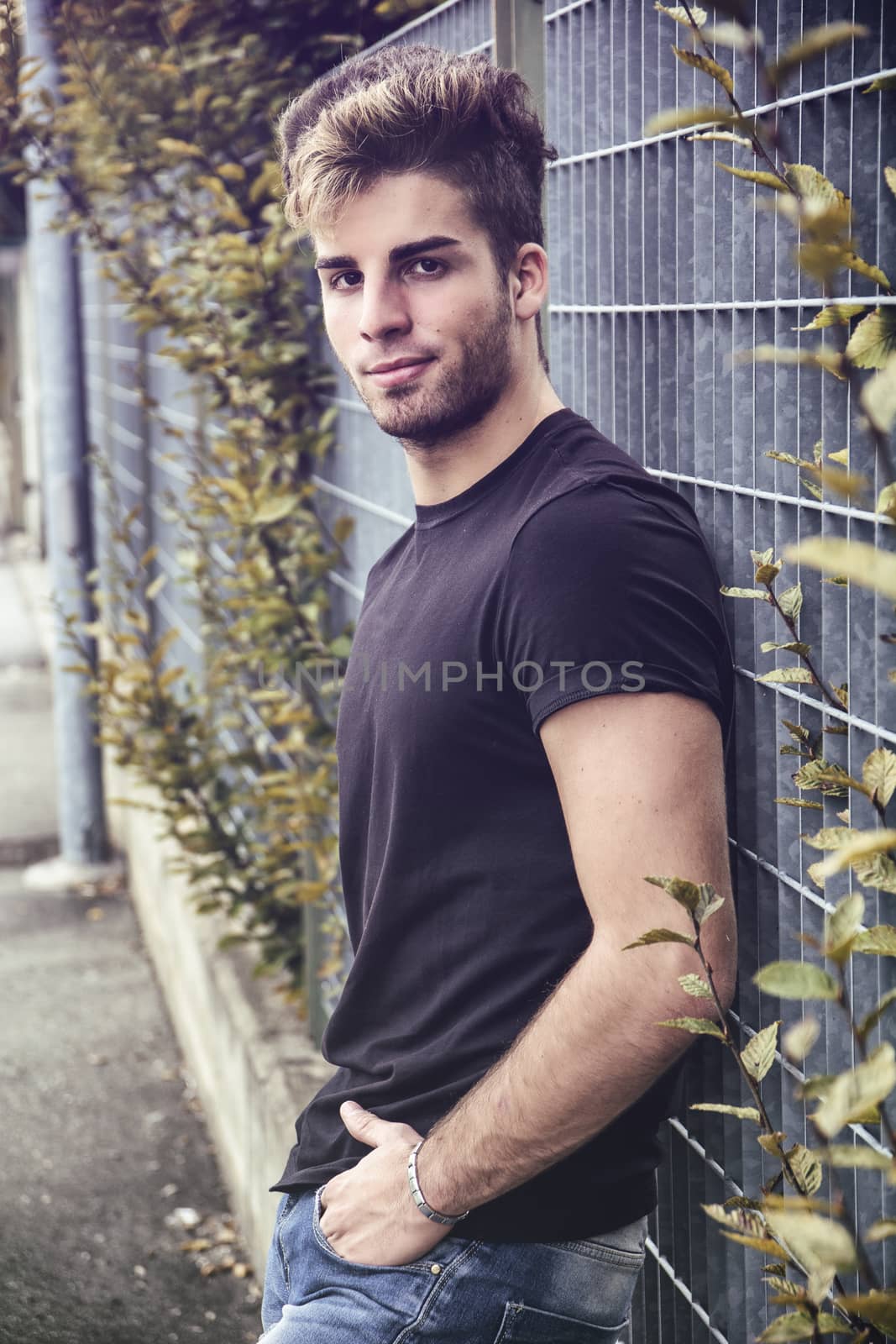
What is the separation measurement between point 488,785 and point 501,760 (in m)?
0.04

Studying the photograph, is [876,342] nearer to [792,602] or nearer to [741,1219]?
[792,602]

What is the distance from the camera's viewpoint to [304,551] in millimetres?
3795

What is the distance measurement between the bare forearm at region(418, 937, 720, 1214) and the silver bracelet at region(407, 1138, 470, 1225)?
0.4 inches

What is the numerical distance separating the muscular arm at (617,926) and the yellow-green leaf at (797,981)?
1.91 ft

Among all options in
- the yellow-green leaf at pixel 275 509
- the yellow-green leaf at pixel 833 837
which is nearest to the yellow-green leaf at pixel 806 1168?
the yellow-green leaf at pixel 833 837

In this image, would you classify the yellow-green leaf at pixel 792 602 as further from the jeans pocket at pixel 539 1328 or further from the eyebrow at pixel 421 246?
the jeans pocket at pixel 539 1328

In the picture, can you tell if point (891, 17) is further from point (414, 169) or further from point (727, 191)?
point (414, 169)

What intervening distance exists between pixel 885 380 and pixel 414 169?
128 centimetres

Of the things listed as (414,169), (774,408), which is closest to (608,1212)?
(774,408)

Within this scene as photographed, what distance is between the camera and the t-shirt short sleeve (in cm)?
154

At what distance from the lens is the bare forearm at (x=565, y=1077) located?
A: 1.59 metres

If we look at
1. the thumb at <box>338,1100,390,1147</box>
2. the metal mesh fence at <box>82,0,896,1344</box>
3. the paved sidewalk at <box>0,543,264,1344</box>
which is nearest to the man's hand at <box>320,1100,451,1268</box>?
the thumb at <box>338,1100,390,1147</box>

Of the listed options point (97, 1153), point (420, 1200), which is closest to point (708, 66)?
point (420, 1200)

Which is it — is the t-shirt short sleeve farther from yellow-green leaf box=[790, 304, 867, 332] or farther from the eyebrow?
the eyebrow
